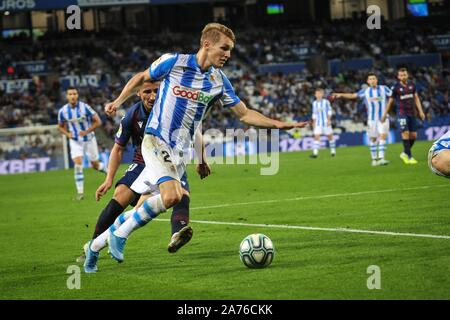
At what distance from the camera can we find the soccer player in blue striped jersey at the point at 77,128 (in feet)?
64.7

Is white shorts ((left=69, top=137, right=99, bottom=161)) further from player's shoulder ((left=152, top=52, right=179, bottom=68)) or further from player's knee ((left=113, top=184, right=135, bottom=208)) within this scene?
player's shoulder ((left=152, top=52, right=179, bottom=68))

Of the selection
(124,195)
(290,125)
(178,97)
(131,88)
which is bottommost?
(124,195)

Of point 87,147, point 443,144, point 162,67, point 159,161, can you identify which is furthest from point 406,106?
point 159,161

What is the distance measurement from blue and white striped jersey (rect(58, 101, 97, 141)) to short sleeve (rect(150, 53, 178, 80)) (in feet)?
39.1

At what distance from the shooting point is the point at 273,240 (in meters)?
10.2

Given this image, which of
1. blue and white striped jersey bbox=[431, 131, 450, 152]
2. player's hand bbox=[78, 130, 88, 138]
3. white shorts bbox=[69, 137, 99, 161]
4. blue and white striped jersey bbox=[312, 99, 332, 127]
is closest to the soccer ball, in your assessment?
blue and white striped jersey bbox=[431, 131, 450, 152]

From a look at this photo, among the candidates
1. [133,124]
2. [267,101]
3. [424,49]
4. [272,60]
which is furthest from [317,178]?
[424,49]

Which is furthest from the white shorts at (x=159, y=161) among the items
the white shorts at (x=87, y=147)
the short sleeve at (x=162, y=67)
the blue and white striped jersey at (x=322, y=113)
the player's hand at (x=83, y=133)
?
the blue and white striped jersey at (x=322, y=113)

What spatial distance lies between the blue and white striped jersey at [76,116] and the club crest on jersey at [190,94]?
39.1ft

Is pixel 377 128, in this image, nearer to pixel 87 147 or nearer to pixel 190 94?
pixel 87 147

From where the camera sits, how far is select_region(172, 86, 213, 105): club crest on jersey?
27.3 feet

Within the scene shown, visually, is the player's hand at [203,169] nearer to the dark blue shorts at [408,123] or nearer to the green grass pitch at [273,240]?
the green grass pitch at [273,240]

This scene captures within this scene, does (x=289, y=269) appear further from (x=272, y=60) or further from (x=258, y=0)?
(x=258, y=0)

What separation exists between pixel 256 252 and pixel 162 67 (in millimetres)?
2051
